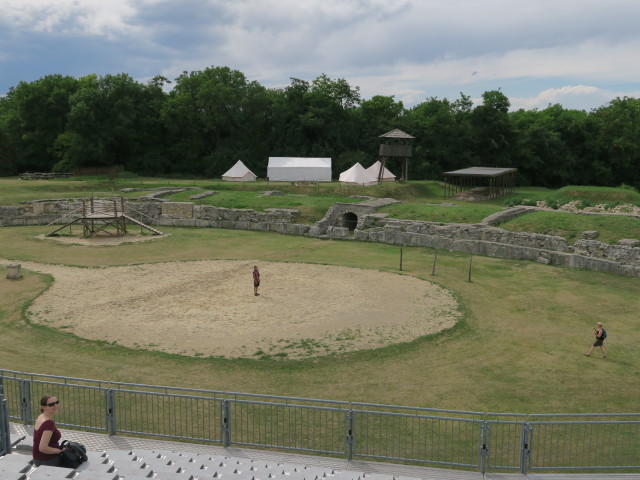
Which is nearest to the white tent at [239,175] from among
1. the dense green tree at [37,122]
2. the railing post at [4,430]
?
the dense green tree at [37,122]

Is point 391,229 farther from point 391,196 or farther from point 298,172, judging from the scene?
point 298,172

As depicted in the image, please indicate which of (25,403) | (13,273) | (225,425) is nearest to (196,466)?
(225,425)

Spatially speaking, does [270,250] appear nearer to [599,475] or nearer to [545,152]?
[599,475]

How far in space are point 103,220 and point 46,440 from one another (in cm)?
3000

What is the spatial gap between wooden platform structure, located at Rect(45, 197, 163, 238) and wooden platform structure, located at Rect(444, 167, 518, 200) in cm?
2558

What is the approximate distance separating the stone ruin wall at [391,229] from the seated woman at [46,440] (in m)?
25.2

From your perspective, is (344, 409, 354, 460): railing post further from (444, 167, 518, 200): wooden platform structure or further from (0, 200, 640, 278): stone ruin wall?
(444, 167, 518, 200): wooden platform structure

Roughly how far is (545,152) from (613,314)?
48735 mm

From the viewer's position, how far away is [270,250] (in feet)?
104

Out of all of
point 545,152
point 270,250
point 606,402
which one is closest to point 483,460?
point 606,402

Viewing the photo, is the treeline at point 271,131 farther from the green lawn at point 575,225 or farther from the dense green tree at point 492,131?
the green lawn at point 575,225

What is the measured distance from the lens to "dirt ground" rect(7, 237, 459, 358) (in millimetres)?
16938

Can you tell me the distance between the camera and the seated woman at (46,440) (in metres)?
8.09

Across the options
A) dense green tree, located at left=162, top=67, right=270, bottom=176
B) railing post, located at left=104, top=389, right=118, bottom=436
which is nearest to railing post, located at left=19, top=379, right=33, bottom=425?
railing post, located at left=104, top=389, right=118, bottom=436
